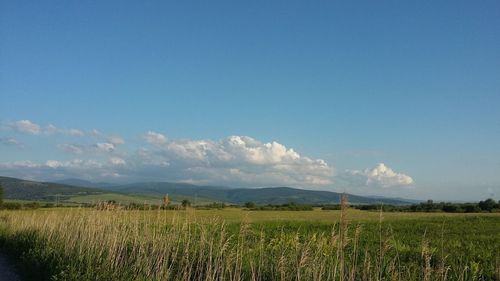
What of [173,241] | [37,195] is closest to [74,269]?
[173,241]

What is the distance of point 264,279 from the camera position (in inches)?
379

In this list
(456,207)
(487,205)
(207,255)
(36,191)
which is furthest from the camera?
(36,191)

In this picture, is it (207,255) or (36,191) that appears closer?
(207,255)

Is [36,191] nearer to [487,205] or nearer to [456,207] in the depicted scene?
[456,207]

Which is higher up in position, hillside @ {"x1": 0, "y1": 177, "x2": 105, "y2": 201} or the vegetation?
the vegetation

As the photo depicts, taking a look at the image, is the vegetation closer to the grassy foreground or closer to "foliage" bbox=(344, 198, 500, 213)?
"foliage" bbox=(344, 198, 500, 213)

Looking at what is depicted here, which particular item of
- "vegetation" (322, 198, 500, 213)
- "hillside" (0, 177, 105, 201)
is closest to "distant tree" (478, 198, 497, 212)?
"vegetation" (322, 198, 500, 213)

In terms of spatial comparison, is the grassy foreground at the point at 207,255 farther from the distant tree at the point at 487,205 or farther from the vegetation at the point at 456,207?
the distant tree at the point at 487,205

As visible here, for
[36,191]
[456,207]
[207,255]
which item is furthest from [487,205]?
[36,191]

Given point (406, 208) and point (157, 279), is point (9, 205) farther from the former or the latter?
point (157, 279)

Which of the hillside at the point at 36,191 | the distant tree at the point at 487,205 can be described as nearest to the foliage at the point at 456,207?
the distant tree at the point at 487,205

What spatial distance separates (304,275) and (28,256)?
9.04m

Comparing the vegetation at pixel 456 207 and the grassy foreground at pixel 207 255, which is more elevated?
the vegetation at pixel 456 207

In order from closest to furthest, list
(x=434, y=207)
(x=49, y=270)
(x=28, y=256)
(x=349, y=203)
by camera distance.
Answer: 1. (x=349, y=203)
2. (x=49, y=270)
3. (x=28, y=256)
4. (x=434, y=207)
